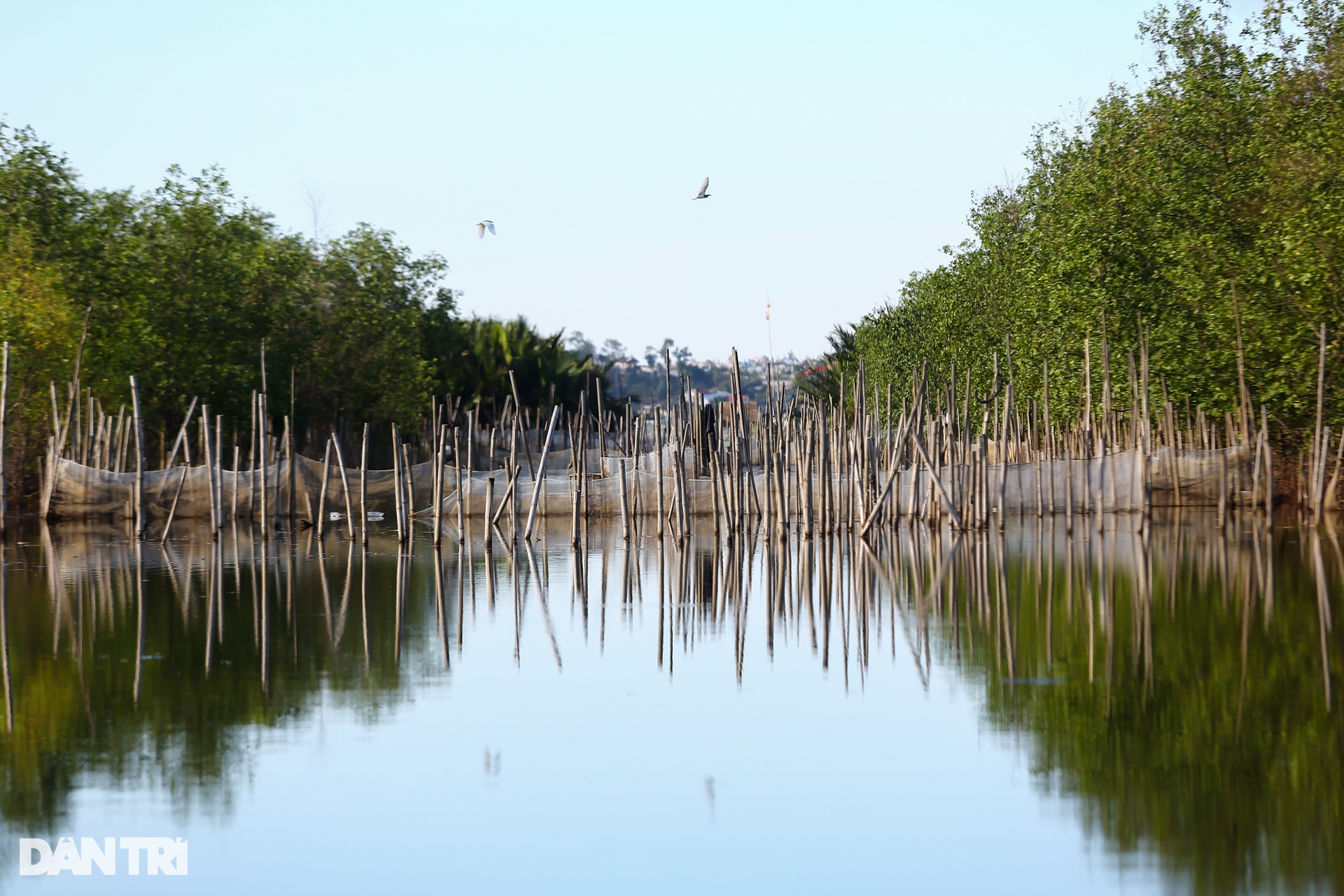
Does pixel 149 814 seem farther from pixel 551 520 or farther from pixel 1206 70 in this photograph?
pixel 1206 70

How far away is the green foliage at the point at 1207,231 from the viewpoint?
78.2ft

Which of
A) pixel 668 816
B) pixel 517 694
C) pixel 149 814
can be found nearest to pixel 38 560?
pixel 517 694

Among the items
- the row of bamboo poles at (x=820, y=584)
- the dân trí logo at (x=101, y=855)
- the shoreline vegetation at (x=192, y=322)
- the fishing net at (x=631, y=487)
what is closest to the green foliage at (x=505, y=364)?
the shoreline vegetation at (x=192, y=322)

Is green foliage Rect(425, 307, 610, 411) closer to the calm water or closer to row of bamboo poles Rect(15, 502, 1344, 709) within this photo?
row of bamboo poles Rect(15, 502, 1344, 709)

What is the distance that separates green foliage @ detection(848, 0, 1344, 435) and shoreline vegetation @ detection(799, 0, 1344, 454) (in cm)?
4

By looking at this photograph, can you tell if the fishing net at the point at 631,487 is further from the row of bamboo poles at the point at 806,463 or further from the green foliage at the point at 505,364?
the green foliage at the point at 505,364

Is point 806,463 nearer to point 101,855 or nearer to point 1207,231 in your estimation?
point 1207,231

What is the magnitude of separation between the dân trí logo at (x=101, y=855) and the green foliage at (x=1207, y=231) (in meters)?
17.9

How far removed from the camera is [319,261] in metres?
42.9

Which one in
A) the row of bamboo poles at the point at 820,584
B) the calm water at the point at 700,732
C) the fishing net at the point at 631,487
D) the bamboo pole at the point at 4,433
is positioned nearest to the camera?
the calm water at the point at 700,732

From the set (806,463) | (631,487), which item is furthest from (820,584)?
(631,487)

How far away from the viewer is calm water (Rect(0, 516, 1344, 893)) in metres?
6.45

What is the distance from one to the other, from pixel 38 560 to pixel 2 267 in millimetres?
10613

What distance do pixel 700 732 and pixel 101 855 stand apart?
3.82 meters
